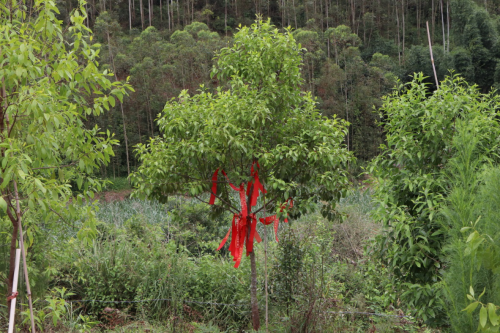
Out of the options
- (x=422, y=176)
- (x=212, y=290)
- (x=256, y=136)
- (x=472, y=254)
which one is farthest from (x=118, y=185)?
A: (x=472, y=254)

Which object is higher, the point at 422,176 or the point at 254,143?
the point at 254,143

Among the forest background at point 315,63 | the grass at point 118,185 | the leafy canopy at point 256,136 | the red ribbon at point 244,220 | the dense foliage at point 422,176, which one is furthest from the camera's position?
the forest background at point 315,63

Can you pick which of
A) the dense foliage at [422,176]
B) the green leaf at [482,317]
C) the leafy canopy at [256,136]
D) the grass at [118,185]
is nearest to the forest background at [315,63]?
the grass at [118,185]

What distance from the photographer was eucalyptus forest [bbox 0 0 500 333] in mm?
2148

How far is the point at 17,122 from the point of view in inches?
94.6

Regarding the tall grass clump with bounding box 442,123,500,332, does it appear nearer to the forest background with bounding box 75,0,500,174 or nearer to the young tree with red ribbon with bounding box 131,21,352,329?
the young tree with red ribbon with bounding box 131,21,352,329

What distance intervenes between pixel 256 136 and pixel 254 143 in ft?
0.31

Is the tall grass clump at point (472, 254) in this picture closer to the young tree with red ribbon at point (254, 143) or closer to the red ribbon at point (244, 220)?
the young tree with red ribbon at point (254, 143)

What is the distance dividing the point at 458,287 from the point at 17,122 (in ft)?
8.35

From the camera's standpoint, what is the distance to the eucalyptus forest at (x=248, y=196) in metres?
2.15

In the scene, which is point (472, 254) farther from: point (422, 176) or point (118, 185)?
point (118, 185)

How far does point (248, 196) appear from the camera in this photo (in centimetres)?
423

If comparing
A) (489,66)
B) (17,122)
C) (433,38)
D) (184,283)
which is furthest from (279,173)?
(433,38)

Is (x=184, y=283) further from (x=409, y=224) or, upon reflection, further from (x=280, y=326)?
(x=409, y=224)
